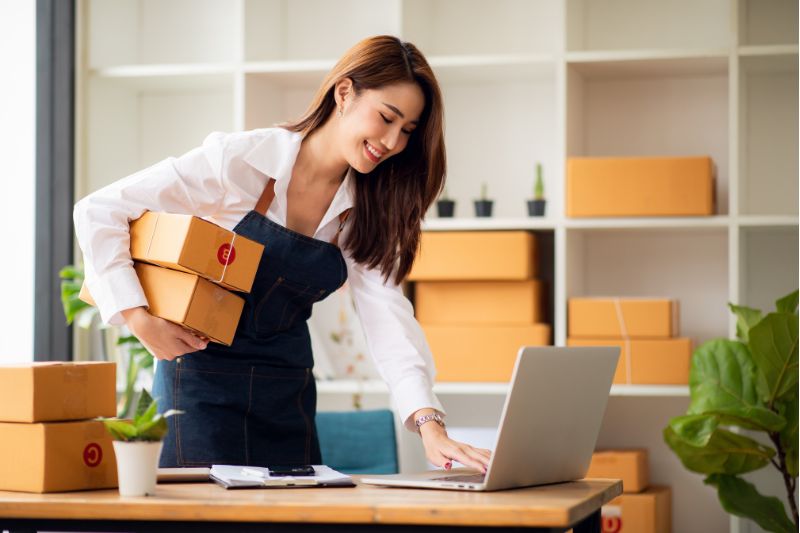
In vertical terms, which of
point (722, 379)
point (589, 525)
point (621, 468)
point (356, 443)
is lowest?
point (621, 468)

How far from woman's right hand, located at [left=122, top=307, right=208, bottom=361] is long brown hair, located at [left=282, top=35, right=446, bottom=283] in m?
0.45

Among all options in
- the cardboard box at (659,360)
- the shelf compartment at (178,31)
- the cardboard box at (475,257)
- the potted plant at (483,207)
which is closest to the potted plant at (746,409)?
the cardboard box at (659,360)

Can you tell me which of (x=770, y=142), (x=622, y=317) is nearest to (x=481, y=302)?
(x=622, y=317)

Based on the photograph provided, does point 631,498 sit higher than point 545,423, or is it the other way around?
point 545,423

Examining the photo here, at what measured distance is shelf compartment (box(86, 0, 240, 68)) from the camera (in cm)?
407

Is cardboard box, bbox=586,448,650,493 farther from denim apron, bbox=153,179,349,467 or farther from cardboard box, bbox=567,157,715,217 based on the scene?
denim apron, bbox=153,179,349,467

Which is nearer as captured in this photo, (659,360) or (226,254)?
(226,254)

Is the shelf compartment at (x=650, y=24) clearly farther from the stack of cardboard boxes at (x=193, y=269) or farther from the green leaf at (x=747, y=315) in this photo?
the stack of cardboard boxes at (x=193, y=269)

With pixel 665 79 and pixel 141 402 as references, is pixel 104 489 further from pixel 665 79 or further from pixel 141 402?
pixel 665 79

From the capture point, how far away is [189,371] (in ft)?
6.84

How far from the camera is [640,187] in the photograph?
11.3 feet

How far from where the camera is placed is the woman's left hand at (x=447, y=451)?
1854mm

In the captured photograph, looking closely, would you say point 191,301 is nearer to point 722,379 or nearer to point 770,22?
point 722,379

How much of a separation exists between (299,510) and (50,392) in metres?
0.52
